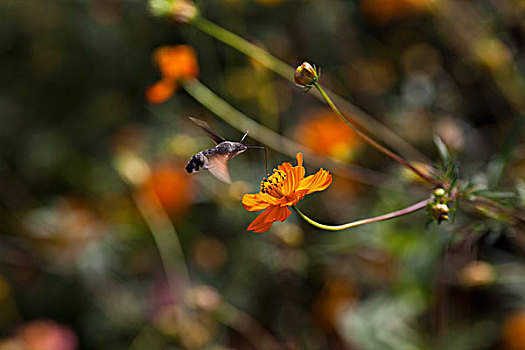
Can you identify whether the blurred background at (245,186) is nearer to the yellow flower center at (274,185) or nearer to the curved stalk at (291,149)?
the curved stalk at (291,149)

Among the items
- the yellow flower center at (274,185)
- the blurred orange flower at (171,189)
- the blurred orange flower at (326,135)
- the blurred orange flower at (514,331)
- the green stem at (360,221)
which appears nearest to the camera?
the green stem at (360,221)

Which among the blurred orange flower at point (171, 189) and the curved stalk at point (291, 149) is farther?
the blurred orange flower at point (171, 189)

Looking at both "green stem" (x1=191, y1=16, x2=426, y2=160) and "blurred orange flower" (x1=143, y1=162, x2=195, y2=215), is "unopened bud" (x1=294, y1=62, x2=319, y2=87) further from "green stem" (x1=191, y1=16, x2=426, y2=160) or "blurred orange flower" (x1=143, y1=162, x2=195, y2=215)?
"blurred orange flower" (x1=143, y1=162, x2=195, y2=215)

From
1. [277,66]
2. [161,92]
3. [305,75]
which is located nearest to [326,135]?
[277,66]

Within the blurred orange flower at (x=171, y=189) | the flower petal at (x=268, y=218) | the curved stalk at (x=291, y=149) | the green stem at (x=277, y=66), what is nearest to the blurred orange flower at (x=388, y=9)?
the green stem at (x=277, y=66)

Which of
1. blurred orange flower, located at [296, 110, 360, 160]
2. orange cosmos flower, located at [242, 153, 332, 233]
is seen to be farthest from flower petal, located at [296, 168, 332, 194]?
blurred orange flower, located at [296, 110, 360, 160]

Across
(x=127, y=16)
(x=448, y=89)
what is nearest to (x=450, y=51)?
(x=448, y=89)

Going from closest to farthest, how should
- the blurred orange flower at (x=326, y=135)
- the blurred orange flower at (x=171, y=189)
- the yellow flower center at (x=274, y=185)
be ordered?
the yellow flower center at (x=274, y=185)
the blurred orange flower at (x=326, y=135)
the blurred orange flower at (x=171, y=189)

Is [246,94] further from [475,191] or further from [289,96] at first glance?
[475,191]
